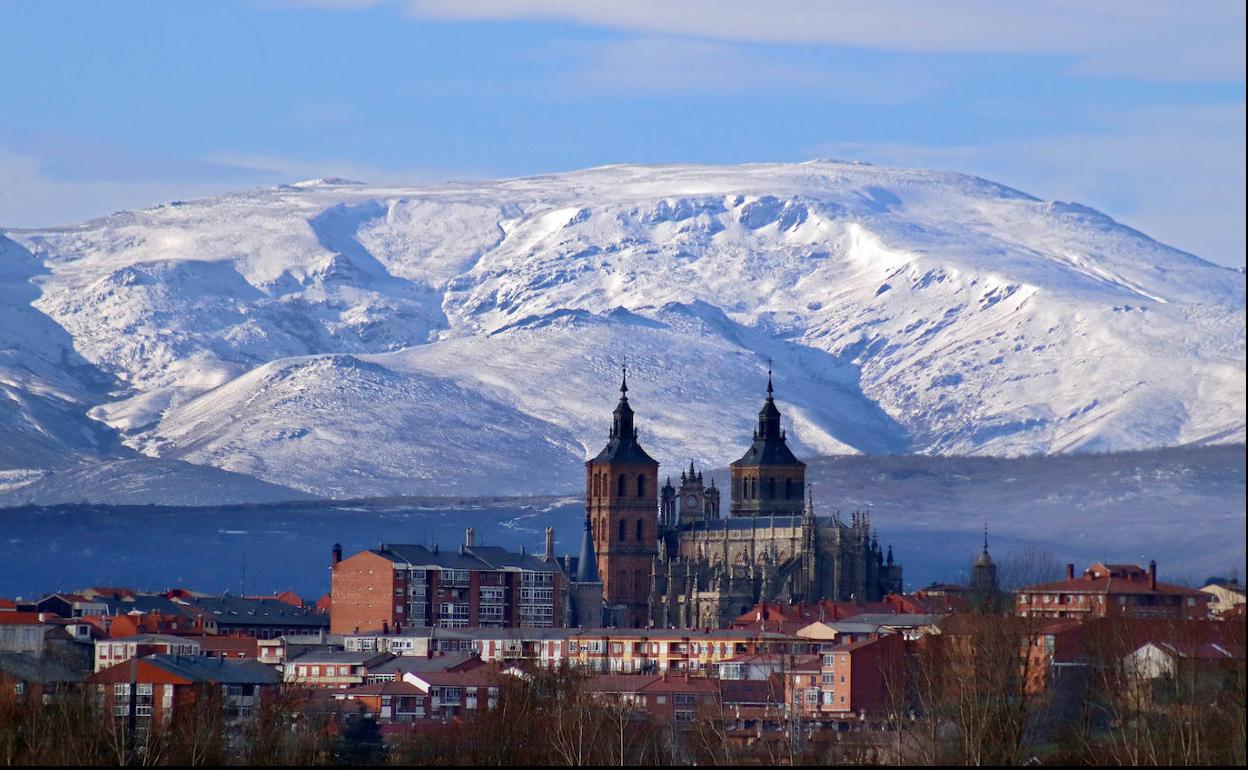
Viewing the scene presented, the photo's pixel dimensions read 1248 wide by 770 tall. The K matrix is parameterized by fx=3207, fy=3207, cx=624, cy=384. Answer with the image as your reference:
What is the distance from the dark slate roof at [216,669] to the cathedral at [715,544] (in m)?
46.8

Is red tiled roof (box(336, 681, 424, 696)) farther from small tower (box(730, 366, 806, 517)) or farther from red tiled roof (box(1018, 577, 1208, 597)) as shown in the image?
small tower (box(730, 366, 806, 517))

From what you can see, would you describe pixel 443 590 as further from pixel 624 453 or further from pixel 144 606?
pixel 624 453

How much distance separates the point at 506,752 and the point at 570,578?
9007 cm

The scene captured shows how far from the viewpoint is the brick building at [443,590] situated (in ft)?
523

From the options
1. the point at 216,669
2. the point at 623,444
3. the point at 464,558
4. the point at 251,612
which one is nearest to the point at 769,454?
the point at 623,444

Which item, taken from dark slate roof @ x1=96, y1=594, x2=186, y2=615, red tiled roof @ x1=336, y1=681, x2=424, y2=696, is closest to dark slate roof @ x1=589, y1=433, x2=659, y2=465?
→ dark slate roof @ x1=96, y1=594, x2=186, y2=615

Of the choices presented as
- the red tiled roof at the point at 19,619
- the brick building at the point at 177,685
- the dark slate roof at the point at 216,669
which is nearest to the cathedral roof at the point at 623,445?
the red tiled roof at the point at 19,619

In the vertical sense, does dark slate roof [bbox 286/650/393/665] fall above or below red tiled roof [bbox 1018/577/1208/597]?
below

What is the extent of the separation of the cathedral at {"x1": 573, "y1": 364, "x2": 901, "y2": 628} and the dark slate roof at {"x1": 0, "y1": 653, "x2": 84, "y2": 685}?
176 feet

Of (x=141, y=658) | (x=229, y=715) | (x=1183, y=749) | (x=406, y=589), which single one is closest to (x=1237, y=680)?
(x=1183, y=749)

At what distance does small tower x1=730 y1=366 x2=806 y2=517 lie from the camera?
182 m

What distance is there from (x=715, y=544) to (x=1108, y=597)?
60.3 m

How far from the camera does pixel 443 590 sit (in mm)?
163000

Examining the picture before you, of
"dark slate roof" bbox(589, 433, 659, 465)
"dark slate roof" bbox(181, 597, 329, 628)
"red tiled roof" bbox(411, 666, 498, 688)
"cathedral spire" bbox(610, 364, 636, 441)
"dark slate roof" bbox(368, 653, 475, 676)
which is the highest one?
"cathedral spire" bbox(610, 364, 636, 441)
